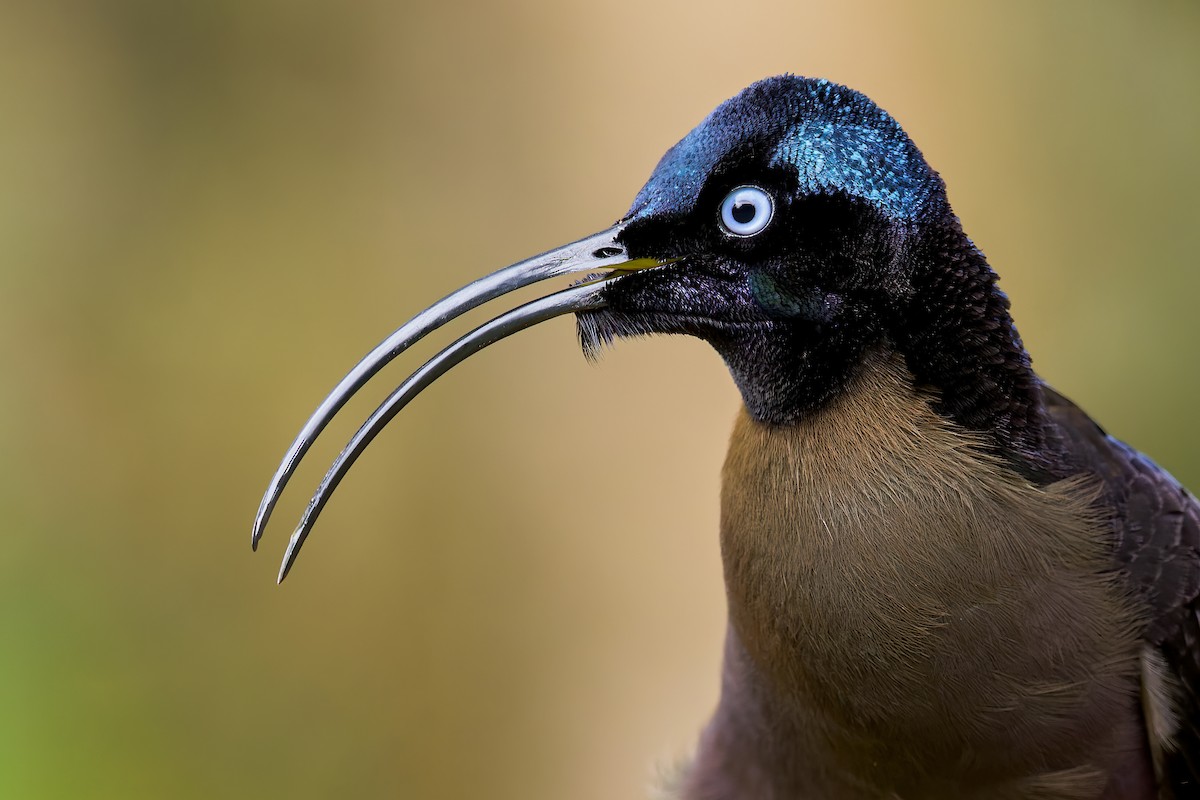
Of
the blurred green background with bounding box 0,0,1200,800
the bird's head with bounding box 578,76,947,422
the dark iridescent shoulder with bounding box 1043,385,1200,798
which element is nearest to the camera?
the bird's head with bounding box 578,76,947,422

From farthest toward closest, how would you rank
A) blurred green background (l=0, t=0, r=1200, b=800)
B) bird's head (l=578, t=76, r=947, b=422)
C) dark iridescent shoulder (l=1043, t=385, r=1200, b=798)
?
blurred green background (l=0, t=0, r=1200, b=800) → dark iridescent shoulder (l=1043, t=385, r=1200, b=798) → bird's head (l=578, t=76, r=947, b=422)

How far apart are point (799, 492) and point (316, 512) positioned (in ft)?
1.85

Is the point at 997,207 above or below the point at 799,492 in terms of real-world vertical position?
above

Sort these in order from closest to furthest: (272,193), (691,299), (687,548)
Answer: (691,299)
(272,193)
(687,548)

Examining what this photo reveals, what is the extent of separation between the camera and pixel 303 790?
2686 mm

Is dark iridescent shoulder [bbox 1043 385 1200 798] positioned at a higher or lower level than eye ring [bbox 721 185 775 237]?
lower

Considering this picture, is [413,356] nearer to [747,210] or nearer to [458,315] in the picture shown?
[458,315]

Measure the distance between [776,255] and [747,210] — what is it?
58mm

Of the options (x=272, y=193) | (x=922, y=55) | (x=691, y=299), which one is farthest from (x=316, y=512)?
(x=922, y=55)

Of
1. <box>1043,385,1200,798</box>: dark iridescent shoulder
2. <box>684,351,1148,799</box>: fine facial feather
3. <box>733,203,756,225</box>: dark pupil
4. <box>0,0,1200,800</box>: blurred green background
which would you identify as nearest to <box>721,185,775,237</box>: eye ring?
<box>733,203,756,225</box>: dark pupil

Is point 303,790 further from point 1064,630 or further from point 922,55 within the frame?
point 922,55

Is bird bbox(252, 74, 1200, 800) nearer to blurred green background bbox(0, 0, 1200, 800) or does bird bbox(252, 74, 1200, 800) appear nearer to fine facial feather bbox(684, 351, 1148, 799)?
fine facial feather bbox(684, 351, 1148, 799)

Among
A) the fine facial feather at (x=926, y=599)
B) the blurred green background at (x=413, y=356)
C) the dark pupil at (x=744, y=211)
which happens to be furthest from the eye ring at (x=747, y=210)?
the blurred green background at (x=413, y=356)

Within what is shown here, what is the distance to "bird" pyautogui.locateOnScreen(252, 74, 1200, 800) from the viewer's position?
1.13 meters
